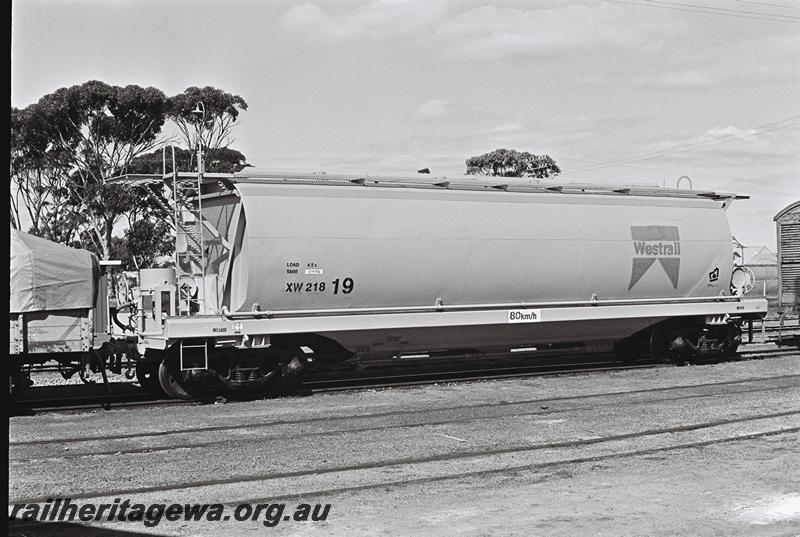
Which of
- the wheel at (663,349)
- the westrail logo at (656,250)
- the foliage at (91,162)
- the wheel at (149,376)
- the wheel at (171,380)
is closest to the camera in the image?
the wheel at (171,380)

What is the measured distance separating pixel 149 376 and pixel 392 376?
4.62m

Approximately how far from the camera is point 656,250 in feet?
63.9

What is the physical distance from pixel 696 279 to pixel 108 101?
105ft

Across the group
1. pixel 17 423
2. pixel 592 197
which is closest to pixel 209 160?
pixel 592 197

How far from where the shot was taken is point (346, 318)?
1599cm

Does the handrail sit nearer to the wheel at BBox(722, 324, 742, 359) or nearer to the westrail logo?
the westrail logo

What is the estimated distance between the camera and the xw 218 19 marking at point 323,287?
1555cm

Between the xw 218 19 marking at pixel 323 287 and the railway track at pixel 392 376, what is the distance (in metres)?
1.82

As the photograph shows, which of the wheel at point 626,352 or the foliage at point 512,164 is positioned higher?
the foliage at point 512,164

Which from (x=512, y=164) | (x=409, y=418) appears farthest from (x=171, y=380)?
(x=512, y=164)

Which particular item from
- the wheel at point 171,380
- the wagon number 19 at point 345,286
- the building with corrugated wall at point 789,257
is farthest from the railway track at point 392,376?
the wagon number 19 at point 345,286

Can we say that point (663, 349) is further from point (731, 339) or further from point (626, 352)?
point (731, 339)

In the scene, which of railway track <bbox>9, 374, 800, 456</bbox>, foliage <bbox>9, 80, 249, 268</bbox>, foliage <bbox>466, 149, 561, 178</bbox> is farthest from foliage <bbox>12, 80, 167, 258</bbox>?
railway track <bbox>9, 374, 800, 456</bbox>

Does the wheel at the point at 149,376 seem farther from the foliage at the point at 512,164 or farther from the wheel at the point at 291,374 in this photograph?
the foliage at the point at 512,164
